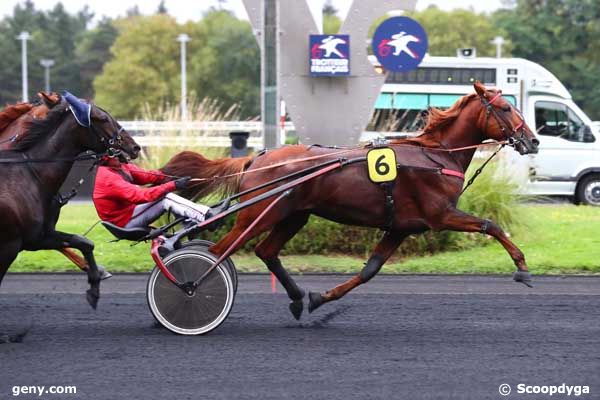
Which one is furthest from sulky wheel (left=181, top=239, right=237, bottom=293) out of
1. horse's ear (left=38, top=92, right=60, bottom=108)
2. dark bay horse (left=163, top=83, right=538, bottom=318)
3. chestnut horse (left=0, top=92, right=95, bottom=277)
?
horse's ear (left=38, top=92, right=60, bottom=108)

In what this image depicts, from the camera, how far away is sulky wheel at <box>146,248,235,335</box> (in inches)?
270

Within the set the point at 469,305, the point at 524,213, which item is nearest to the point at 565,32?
the point at 524,213

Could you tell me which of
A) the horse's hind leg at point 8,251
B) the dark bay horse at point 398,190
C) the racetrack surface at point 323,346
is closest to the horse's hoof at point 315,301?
the dark bay horse at point 398,190

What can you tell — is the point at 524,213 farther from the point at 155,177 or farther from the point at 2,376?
the point at 2,376

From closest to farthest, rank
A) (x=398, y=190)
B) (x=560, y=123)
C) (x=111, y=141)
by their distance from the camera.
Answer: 1. (x=111, y=141)
2. (x=398, y=190)
3. (x=560, y=123)

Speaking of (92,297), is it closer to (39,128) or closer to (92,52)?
(39,128)

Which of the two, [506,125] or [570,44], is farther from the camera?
[570,44]

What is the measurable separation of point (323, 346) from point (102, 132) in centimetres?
215

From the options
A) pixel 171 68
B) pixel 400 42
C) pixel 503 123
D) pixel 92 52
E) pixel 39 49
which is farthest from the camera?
pixel 92 52

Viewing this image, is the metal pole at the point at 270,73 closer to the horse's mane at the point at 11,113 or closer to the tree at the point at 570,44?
the horse's mane at the point at 11,113

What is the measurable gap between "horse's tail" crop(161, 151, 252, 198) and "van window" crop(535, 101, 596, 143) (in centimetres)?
1108

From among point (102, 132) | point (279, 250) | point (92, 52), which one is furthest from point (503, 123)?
point (92, 52)

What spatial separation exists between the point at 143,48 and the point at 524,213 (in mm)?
42948

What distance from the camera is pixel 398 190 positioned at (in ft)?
23.2
